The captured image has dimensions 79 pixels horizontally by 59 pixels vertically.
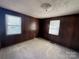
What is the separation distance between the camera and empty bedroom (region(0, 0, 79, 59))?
2535 millimetres

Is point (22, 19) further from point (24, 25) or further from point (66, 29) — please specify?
point (66, 29)

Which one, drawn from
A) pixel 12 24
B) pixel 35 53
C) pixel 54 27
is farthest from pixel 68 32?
pixel 12 24

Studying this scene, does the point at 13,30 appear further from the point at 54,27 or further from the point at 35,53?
the point at 54,27

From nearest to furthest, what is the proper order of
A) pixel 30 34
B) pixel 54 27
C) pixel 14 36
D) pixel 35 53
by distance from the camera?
pixel 35 53, pixel 14 36, pixel 54 27, pixel 30 34

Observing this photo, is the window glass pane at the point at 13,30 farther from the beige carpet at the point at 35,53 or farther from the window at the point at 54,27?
the window at the point at 54,27

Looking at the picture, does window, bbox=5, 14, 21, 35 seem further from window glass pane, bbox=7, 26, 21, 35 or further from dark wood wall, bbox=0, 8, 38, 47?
dark wood wall, bbox=0, 8, 38, 47

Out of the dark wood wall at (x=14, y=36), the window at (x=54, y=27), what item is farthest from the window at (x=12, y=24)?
the window at (x=54, y=27)

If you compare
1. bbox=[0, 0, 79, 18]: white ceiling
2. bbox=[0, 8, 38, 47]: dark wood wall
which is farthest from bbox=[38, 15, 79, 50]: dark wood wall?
bbox=[0, 8, 38, 47]: dark wood wall

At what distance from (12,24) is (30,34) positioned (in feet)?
6.32

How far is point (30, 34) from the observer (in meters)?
5.12

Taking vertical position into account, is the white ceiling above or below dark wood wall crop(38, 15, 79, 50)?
above

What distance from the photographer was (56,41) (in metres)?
4.48

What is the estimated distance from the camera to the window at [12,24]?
10.9ft

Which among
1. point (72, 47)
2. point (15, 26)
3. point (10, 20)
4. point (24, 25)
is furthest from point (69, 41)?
point (10, 20)
